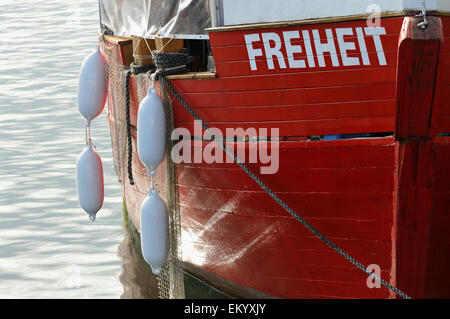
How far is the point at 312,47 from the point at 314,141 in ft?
2.11

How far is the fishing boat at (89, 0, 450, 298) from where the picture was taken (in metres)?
4.94

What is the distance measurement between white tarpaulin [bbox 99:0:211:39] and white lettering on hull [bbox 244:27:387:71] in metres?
0.63

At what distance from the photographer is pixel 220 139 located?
18.1ft

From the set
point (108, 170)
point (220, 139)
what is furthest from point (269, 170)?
point (108, 170)

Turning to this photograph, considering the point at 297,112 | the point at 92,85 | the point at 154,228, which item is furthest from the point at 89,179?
the point at 297,112

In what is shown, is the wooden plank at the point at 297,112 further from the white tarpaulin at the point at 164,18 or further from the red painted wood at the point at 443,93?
the white tarpaulin at the point at 164,18

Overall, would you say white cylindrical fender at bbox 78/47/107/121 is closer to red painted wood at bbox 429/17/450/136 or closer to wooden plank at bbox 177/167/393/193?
wooden plank at bbox 177/167/393/193

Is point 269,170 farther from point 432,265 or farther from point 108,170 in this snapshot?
point 108,170

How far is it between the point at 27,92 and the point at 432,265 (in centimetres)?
1132

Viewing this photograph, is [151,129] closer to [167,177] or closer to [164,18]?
[167,177]

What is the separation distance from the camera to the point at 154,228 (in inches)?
231

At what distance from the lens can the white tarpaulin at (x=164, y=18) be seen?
5715mm

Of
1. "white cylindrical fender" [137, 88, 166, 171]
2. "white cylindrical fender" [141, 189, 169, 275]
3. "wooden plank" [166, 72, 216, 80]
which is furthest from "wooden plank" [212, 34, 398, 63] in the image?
"white cylindrical fender" [141, 189, 169, 275]

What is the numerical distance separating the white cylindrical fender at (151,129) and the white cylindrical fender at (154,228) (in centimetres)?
34
